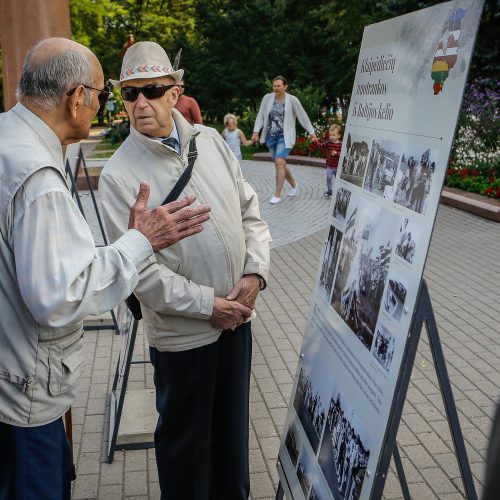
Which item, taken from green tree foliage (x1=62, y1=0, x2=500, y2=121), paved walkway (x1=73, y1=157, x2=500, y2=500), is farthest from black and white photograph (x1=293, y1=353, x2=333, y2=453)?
green tree foliage (x1=62, y1=0, x2=500, y2=121)

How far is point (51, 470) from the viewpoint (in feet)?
6.57

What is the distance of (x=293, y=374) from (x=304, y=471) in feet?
6.87

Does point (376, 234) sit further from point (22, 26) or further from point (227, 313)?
point (22, 26)

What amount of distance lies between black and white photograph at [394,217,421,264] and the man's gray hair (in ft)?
3.44

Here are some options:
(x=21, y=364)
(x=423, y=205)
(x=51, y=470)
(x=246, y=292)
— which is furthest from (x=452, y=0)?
(x=51, y=470)

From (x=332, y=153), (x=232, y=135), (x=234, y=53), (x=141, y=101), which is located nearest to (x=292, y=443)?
(x=141, y=101)

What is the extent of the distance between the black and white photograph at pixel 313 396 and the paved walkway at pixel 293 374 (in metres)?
0.63

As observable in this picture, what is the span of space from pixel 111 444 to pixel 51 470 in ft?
4.79

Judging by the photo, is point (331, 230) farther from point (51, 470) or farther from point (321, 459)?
point (51, 470)

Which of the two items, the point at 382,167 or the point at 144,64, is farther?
the point at 144,64

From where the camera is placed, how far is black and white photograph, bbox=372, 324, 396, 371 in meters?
1.71

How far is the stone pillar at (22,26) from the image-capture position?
5516 millimetres

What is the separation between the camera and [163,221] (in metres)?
2.00

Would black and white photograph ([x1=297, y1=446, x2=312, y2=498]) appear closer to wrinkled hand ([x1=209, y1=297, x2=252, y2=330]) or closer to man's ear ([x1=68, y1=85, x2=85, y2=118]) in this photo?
wrinkled hand ([x1=209, y1=297, x2=252, y2=330])
